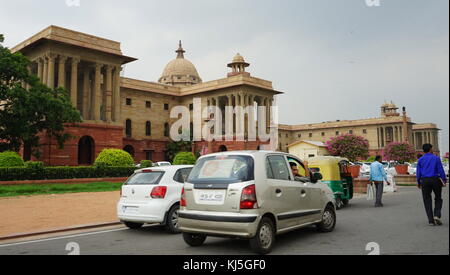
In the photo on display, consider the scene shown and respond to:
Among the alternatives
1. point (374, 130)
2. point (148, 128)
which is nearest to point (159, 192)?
point (148, 128)

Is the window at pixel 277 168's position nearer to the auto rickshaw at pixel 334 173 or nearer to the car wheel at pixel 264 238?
the car wheel at pixel 264 238

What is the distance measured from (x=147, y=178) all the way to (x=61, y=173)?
54.6ft

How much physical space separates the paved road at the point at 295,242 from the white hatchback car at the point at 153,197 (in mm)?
392

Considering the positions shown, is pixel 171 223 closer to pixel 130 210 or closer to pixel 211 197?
pixel 130 210

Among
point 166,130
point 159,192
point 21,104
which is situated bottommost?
point 159,192

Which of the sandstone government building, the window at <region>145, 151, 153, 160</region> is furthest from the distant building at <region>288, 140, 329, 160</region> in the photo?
the window at <region>145, 151, 153, 160</region>

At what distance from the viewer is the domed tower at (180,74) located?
76375mm

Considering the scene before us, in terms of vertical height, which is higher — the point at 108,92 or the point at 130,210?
the point at 108,92

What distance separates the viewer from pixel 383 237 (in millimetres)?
7492

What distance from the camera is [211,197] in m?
6.51

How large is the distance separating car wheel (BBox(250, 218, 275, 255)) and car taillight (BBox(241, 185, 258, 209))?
1.21 ft

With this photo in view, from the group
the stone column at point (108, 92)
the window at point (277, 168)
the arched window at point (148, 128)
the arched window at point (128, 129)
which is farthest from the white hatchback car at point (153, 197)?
the arched window at point (148, 128)

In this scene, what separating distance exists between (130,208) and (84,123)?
30.7 m

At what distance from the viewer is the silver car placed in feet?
20.4
